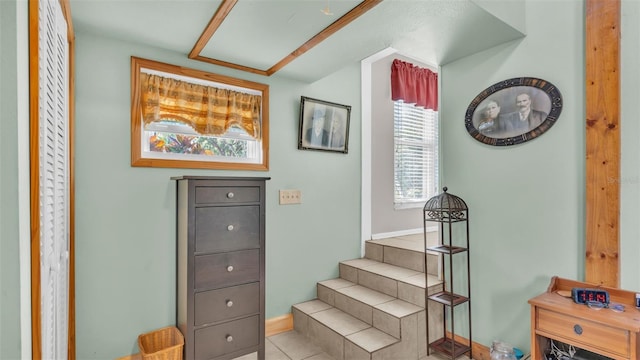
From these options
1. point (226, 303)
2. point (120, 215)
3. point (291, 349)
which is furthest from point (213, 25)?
point (291, 349)

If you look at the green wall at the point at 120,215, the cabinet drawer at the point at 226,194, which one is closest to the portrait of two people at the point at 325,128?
the green wall at the point at 120,215

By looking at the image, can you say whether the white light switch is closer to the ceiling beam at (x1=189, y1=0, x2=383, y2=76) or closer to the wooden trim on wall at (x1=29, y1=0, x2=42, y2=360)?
the ceiling beam at (x1=189, y1=0, x2=383, y2=76)

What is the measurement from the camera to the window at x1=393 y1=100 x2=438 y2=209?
12.9 ft

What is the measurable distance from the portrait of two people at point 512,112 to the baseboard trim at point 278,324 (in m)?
2.17

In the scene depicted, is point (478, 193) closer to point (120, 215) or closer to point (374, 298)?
point (374, 298)

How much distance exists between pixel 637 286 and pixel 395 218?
2278mm

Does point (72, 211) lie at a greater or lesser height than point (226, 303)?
greater

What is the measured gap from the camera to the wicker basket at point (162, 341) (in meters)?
2.04

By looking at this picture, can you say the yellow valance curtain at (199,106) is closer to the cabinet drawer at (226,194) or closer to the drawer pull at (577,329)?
the cabinet drawer at (226,194)

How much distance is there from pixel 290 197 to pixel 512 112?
1.78m

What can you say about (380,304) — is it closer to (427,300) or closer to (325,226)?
(427,300)

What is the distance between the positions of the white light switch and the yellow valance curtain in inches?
21.0

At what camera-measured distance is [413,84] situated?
154 inches

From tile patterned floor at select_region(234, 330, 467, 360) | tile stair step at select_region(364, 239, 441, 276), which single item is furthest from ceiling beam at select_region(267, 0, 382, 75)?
tile patterned floor at select_region(234, 330, 467, 360)
